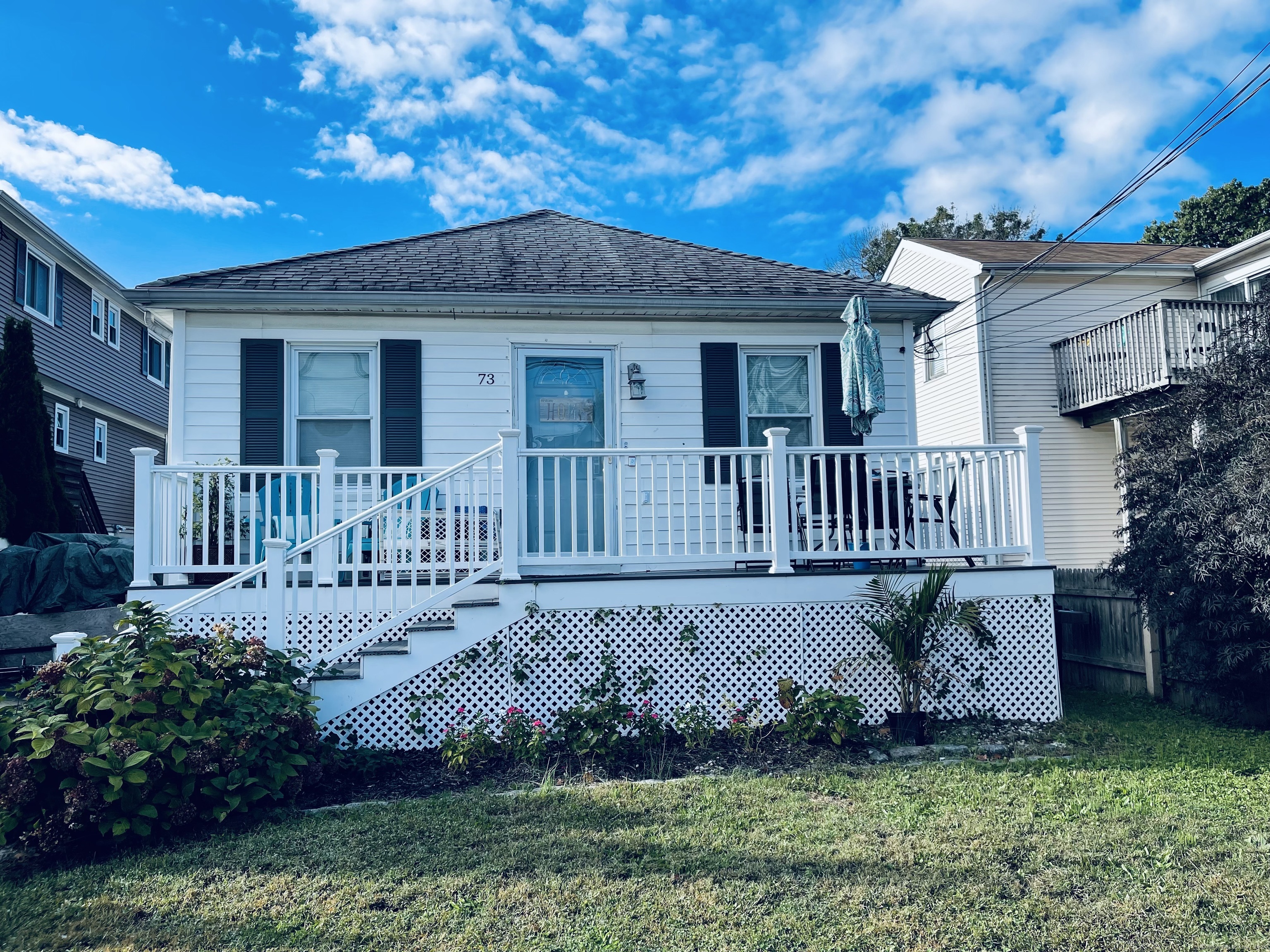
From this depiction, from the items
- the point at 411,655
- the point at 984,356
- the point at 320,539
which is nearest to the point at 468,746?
the point at 411,655

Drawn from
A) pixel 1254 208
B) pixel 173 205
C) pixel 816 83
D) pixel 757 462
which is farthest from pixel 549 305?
pixel 1254 208

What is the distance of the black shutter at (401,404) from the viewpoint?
748 centimetres

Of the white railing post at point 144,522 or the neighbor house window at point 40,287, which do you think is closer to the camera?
the white railing post at point 144,522

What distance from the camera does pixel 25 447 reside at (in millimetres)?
11156

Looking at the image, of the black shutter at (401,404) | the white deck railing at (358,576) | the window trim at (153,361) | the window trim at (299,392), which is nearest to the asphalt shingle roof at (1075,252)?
the black shutter at (401,404)

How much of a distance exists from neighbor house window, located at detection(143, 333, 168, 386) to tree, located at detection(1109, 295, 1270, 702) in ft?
62.6

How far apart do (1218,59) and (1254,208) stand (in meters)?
19.1

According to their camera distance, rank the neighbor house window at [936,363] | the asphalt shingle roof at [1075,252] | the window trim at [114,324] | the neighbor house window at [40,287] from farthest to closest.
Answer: the window trim at [114,324], the neighbor house window at [936,363], the asphalt shingle roof at [1075,252], the neighbor house window at [40,287]

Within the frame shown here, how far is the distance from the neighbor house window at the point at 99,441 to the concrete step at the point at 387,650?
1263 centimetres

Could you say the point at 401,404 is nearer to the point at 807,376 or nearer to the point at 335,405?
the point at 335,405

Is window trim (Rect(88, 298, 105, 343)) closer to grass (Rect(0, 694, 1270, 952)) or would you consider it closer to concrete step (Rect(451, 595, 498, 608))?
concrete step (Rect(451, 595, 498, 608))

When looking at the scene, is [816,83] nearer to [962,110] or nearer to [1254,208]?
[962,110]

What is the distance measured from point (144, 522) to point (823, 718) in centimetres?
488

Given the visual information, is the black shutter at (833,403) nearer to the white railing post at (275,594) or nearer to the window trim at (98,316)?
the white railing post at (275,594)
